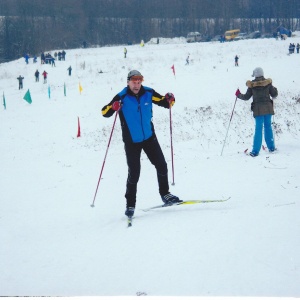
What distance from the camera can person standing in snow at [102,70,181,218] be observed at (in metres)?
4.16

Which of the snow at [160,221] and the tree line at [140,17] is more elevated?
the tree line at [140,17]

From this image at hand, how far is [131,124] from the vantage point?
13.9 feet

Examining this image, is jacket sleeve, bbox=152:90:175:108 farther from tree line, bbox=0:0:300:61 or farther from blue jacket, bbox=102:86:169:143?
tree line, bbox=0:0:300:61

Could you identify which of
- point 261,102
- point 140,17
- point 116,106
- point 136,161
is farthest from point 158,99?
point 140,17

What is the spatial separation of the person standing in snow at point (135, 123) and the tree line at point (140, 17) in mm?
65305

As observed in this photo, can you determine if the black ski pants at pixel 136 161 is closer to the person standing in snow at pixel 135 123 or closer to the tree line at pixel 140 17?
the person standing in snow at pixel 135 123

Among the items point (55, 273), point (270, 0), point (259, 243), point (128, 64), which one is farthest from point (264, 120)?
point (270, 0)

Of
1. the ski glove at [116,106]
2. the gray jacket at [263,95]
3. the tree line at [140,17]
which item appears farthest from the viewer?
the tree line at [140,17]

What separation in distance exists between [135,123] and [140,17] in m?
76.0

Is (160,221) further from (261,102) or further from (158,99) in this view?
(261,102)

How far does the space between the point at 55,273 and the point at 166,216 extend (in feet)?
4.81

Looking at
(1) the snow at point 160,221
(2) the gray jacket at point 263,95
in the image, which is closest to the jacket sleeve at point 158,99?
(1) the snow at point 160,221

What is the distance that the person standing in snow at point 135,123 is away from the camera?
4.16m

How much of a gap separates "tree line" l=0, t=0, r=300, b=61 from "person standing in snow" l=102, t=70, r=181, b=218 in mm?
65305
